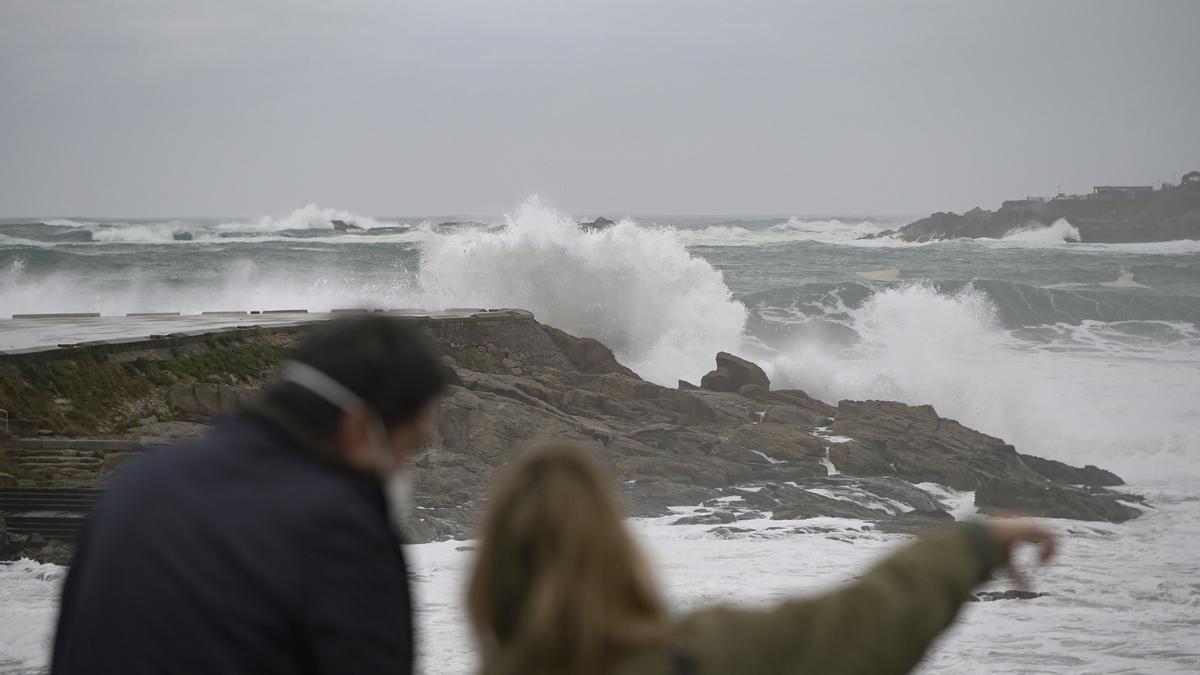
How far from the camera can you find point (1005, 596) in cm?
971

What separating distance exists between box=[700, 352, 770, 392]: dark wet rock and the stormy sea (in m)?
4.49

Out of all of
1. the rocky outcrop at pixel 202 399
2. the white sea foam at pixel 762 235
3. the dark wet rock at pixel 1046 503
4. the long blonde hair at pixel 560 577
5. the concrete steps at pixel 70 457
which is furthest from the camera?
the white sea foam at pixel 762 235

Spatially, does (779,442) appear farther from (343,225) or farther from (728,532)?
(343,225)

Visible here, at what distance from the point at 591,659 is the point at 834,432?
14421 millimetres

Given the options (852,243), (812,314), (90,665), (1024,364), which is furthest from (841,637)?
(852,243)

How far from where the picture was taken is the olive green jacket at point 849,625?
1.40m

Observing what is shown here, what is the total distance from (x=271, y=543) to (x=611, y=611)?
41 cm

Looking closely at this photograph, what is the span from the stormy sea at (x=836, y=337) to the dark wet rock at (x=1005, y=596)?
0.49 feet

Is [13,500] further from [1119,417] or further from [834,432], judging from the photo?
[1119,417]

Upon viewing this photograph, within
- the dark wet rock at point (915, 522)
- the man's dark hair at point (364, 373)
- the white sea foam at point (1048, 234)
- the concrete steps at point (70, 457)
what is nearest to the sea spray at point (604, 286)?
the dark wet rock at point (915, 522)

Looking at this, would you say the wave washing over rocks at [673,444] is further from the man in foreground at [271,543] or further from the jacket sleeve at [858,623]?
the jacket sleeve at [858,623]

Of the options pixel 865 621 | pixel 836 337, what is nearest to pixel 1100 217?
pixel 836 337

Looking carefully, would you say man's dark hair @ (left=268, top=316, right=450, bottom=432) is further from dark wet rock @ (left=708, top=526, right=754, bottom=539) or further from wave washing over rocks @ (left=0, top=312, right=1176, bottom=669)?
dark wet rock @ (left=708, top=526, right=754, bottom=539)

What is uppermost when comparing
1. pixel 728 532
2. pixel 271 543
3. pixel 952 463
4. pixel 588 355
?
pixel 271 543
